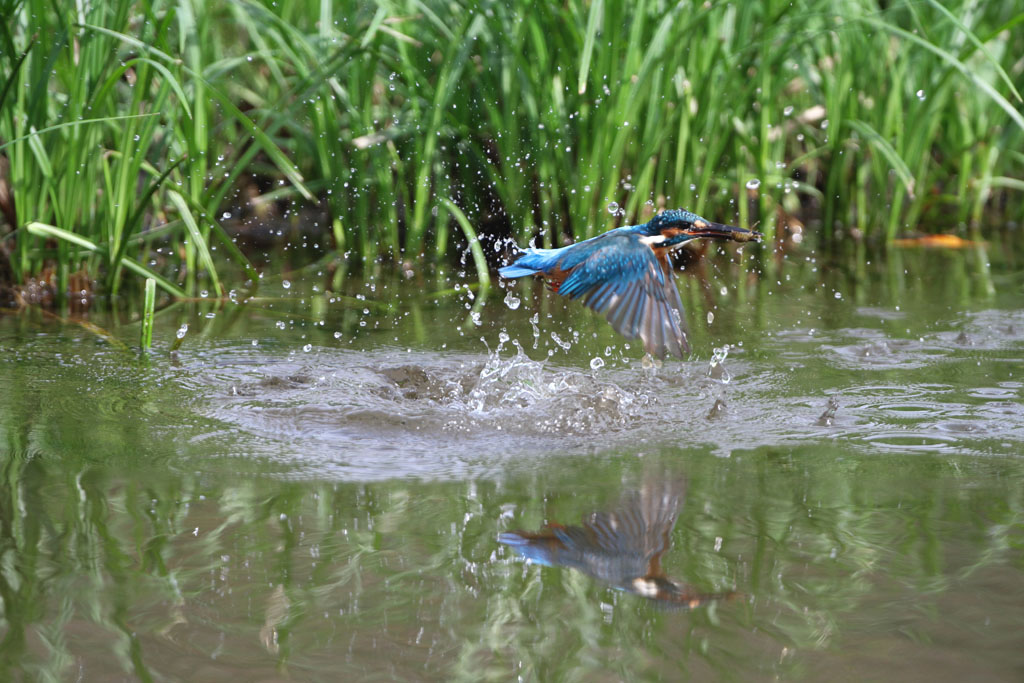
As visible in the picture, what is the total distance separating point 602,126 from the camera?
4.42 metres

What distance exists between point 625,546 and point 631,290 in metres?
0.82

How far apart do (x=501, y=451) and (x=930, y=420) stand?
3.32ft

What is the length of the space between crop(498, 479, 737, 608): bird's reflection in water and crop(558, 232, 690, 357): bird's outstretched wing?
1.54ft

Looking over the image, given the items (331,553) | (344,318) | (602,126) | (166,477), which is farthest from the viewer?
(602,126)

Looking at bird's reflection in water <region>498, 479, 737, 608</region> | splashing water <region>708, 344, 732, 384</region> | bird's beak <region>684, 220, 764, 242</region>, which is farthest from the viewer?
splashing water <region>708, 344, 732, 384</region>

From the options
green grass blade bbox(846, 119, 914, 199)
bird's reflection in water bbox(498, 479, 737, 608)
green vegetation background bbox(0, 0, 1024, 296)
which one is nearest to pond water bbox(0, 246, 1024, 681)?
bird's reflection in water bbox(498, 479, 737, 608)

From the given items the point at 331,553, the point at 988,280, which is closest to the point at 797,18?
the point at 988,280

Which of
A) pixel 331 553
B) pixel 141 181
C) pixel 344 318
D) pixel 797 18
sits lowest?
pixel 331 553

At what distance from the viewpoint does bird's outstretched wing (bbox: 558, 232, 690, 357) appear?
2.70 meters

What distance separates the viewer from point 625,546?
2096 millimetres

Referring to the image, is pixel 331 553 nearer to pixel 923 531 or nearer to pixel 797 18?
pixel 923 531

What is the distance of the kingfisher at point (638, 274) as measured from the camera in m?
2.71

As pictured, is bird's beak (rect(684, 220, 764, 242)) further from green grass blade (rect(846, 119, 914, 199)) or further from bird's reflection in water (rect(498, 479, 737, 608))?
green grass blade (rect(846, 119, 914, 199))

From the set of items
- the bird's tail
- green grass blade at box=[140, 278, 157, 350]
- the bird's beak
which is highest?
the bird's beak
